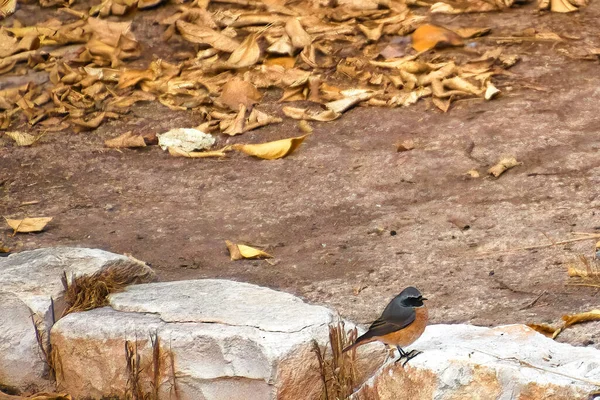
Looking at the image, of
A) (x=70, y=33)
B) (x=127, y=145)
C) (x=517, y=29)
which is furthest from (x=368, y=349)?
(x=70, y=33)

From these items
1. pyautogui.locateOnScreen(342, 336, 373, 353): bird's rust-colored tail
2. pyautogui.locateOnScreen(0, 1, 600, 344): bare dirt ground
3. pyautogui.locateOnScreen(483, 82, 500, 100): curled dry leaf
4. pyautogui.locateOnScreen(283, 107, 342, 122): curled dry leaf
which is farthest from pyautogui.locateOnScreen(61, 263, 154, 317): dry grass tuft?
pyautogui.locateOnScreen(483, 82, 500, 100): curled dry leaf

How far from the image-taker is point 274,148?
6.94 metres

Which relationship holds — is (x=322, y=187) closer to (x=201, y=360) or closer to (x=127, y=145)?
(x=127, y=145)

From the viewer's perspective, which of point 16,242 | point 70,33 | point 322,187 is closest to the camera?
point 16,242

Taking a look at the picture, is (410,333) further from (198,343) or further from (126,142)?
(126,142)

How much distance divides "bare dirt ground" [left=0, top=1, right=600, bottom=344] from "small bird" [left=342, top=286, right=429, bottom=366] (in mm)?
826

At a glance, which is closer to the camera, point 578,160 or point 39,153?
point 578,160

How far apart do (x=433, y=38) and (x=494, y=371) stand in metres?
4.63

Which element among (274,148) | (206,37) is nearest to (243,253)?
(274,148)

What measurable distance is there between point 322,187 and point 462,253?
1.30 meters

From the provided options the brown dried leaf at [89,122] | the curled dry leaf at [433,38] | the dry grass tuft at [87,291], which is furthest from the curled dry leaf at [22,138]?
the curled dry leaf at [433,38]

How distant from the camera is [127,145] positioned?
730cm

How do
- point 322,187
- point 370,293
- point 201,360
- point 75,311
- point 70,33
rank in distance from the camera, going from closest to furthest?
point 201,360 < point 75,311 < point 370,293 < point 322,187 < point 70,33

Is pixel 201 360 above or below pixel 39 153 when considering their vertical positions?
above
